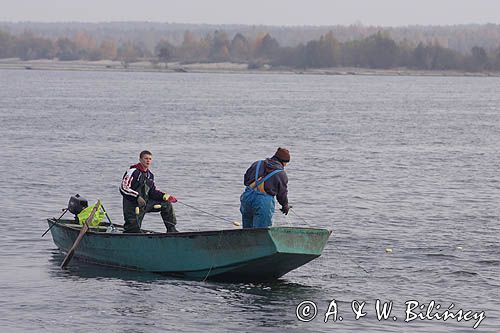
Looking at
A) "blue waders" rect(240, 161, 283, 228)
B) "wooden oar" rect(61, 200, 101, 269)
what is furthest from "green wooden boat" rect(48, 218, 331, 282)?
"blue waders" rect(240, 161, 283, 228)

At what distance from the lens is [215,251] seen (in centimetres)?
1836

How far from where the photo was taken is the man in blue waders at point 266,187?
59.8ft

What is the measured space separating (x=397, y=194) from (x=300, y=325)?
1480 centimetres

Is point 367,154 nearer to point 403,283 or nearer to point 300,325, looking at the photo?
point 403,283

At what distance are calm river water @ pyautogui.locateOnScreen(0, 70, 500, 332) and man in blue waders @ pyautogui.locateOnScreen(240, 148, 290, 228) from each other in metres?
1.22

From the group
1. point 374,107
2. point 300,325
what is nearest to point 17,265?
point 300,325

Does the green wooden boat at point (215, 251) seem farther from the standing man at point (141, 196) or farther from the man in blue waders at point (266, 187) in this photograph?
the man in blue waders at point (266, 187)

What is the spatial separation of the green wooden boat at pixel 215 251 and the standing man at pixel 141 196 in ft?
1.41

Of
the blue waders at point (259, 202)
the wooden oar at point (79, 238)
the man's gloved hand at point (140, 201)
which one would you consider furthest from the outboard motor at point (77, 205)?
the blue waders at point (259, 202)

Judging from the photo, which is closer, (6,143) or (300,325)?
(300,325)

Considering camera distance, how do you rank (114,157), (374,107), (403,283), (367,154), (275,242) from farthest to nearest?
(374,107)
(367,154)
(114,157)
(403,283)
(275,242)

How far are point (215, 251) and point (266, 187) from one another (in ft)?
4.31

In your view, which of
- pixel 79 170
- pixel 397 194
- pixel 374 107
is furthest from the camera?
pixel 374 107

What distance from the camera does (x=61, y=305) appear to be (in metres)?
17.5
